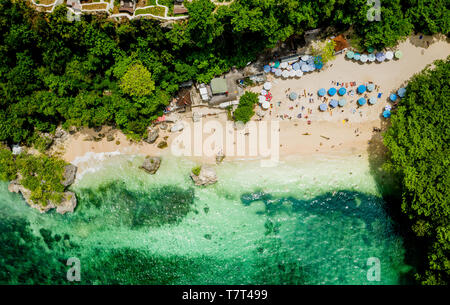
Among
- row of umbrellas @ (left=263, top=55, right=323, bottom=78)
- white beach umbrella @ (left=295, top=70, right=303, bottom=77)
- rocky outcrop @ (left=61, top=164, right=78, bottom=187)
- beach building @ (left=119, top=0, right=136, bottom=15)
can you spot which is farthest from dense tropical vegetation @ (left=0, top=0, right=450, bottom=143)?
rocky outcrop @ (left=61, top=164, right=78, bottom=187)

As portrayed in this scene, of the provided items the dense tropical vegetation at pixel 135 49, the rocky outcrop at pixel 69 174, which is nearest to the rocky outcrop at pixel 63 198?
the rocky outcrop at pixel 69 174

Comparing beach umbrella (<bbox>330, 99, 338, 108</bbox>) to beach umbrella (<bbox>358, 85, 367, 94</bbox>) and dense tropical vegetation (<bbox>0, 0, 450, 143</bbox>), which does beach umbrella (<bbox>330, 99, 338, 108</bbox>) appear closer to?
beach umbrella (<bbox>358, 85, 367, 94</bbox>)

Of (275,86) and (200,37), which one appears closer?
(200,37)

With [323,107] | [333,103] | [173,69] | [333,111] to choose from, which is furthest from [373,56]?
[173,69]

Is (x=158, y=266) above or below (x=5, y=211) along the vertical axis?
below

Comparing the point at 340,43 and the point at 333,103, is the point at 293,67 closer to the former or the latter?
the point at 340,43
